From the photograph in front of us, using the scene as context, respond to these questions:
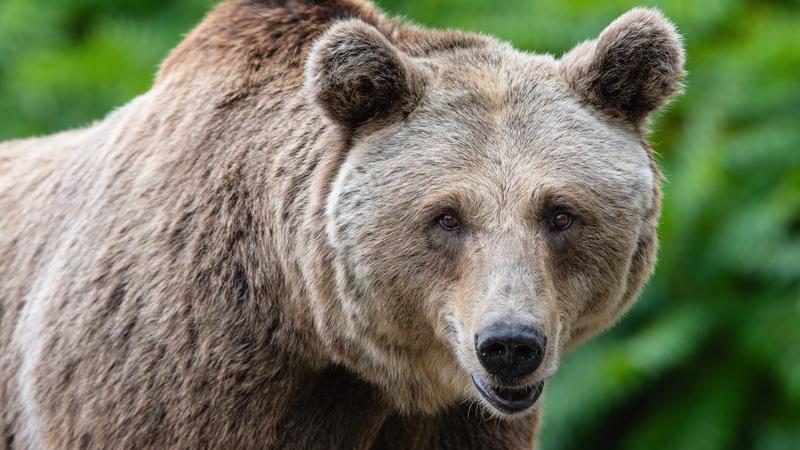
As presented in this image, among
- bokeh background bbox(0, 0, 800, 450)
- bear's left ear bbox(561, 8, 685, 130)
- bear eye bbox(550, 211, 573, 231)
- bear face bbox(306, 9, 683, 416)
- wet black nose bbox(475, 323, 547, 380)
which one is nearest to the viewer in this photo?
wet black nose bbox(475, 323, 547, 380)

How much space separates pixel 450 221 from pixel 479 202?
0.52ft

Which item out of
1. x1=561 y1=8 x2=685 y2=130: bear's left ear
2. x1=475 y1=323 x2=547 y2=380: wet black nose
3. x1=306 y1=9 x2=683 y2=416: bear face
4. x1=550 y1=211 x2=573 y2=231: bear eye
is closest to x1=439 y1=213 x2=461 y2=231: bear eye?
x1=306 y1=9 x2=683 y2=416: bear face

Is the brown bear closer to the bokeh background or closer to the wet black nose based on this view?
the wet black nose

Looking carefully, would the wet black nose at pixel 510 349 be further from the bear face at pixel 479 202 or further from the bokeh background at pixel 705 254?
the bokeh background at pixel 705 254

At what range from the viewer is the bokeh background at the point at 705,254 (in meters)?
13.2

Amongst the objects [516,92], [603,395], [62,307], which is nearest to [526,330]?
[516,92]

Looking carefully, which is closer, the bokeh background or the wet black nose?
the wet black nose

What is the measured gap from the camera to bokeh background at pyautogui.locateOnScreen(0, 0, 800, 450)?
43.4 ft

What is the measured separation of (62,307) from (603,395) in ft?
24.8

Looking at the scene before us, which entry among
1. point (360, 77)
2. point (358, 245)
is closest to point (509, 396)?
point (358, 245)

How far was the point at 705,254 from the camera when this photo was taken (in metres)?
14.0

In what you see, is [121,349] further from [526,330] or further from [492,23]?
[492,23]

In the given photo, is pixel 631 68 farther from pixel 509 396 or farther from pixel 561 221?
pixel 509 396

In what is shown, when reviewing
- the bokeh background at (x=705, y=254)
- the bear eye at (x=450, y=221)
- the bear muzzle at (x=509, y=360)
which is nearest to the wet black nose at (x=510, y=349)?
the bear muzzle at (x=509, y=360)
